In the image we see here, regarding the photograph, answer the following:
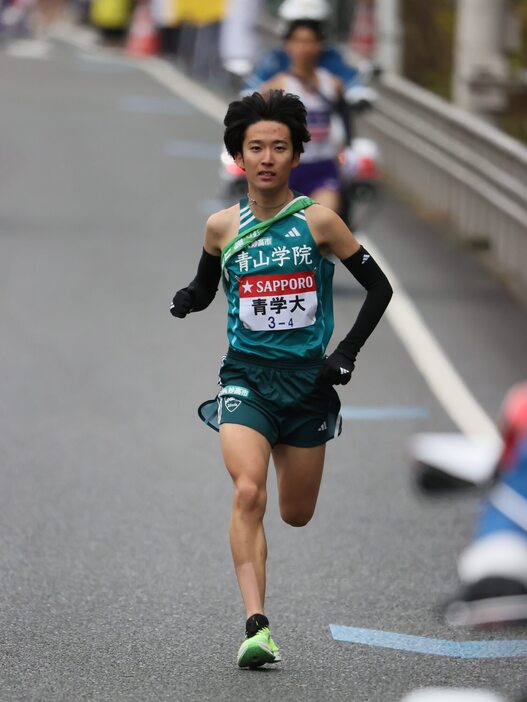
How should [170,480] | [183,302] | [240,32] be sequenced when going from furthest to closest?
[240,32] → [170,480] → [183,302]

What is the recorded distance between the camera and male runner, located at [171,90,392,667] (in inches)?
274

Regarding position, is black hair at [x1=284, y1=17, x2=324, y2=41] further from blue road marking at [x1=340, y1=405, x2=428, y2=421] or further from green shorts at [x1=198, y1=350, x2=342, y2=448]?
green shorts at [x1=198, y1=350, x2=342, y2=448]

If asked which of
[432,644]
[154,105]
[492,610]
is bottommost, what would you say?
[154,105]

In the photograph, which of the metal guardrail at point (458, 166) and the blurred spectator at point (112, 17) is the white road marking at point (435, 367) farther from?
the blurred spectator at point (112, 17)

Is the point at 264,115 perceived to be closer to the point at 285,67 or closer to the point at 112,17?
the point at 285,67

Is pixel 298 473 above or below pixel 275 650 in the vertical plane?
above

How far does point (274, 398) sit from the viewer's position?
710 cm

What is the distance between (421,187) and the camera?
62.8 feet

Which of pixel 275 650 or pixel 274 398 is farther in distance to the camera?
pixel 274 398

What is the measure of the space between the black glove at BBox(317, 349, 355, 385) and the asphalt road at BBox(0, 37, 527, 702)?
1.03m

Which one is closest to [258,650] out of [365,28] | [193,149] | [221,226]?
[221,226]

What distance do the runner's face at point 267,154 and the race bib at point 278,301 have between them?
1.07 feet

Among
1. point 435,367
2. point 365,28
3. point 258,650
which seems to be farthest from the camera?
point 365,28

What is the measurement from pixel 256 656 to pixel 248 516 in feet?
1.57
